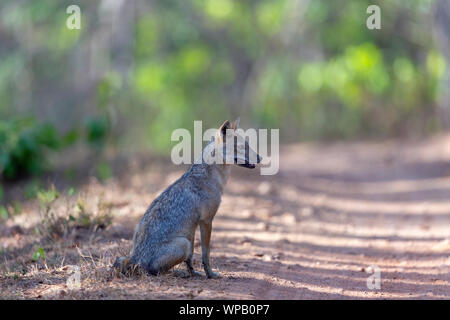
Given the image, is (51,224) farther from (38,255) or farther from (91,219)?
(38,255)

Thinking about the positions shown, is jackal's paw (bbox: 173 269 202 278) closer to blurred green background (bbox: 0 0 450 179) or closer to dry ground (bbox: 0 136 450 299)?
dry ground (bbox: 0 136 450 299)

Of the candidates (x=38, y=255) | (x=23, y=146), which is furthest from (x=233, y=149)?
(x=23, y=146)

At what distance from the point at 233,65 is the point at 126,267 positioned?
26.6m

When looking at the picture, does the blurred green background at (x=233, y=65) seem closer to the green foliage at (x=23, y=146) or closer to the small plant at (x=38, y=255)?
the green foliage at (x=23, y=146)

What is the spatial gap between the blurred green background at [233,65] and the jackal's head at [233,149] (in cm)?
1046

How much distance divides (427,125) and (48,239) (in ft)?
57.8

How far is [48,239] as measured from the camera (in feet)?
29.5

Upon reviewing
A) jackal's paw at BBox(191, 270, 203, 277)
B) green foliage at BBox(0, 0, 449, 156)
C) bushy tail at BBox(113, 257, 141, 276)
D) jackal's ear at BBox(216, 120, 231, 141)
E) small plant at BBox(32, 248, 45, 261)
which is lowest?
jackal's paw at BBox(191, 270, 203, 277)

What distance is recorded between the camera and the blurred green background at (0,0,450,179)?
22422 mm

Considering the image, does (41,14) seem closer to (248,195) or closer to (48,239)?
(248,195)

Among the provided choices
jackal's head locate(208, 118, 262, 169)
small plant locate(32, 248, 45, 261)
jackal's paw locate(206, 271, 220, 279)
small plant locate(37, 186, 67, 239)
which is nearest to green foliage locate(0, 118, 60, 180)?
small plant locate(37, 186, 67, 239)

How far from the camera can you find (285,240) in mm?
9383

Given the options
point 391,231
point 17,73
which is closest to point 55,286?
point 391,231

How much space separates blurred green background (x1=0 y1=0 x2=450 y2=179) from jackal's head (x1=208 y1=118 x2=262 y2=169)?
1046 centimetres
